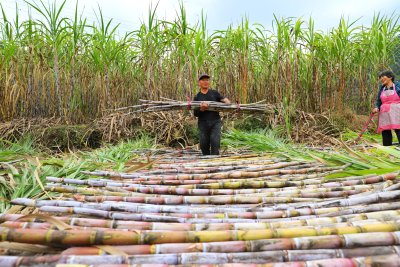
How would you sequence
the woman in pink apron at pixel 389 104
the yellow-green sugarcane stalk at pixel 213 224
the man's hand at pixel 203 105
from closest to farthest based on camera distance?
the yellow-green sugarcane stalk at pixel 213 224
the man's hand at pixel 203 105
the woman in pink apron at pixel 389 104

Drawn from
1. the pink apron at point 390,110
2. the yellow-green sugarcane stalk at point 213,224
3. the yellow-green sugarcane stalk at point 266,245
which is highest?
the pink apron at point 390,110

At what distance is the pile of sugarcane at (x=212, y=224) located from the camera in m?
0.98

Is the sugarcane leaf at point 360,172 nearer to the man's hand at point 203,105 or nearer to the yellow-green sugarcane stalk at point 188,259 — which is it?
the yellow-green sugarcane stalk at point 188,259

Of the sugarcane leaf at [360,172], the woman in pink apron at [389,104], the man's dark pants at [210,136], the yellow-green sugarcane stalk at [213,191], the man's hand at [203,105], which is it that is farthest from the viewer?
the woman in pink apron at [389,104]

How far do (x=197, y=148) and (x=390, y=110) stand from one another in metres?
2.42

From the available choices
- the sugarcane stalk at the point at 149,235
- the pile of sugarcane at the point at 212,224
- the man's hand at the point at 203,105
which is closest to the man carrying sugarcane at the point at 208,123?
the man's hand at the point at 203,105

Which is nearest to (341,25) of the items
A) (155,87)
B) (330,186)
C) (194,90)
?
(194,90)

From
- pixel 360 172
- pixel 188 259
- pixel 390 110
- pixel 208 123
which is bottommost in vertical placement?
pixel 188 259

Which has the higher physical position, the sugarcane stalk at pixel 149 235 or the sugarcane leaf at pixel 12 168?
the sugarcane leaf at pixel 12 168

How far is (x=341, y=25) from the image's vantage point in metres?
5.27

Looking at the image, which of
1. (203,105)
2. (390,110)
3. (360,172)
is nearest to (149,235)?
(360,172)

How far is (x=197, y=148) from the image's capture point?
4340 millimetres

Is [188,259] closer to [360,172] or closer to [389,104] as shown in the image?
[360,172]

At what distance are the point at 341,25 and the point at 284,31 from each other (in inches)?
39.5
